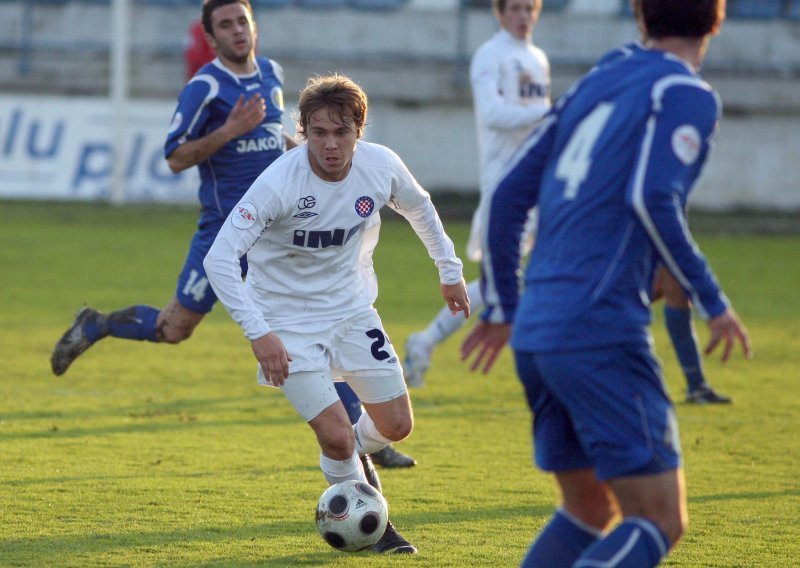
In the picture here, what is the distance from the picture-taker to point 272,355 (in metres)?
4.54

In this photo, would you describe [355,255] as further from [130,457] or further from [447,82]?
[447,82]

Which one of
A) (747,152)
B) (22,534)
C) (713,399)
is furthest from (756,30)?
(22,534)

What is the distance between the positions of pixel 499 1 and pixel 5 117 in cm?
1232

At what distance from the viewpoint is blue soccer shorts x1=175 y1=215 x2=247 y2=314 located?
22.2 ft

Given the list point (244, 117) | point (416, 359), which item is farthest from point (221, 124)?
point (416, 359)

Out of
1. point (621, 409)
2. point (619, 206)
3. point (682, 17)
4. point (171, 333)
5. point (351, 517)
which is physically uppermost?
point (682, 17)

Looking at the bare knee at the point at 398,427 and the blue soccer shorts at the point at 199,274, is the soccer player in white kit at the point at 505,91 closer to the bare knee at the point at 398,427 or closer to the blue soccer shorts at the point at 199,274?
the blue soccer shorts at the point at 199,274

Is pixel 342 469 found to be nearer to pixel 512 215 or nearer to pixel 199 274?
pixel 512 215

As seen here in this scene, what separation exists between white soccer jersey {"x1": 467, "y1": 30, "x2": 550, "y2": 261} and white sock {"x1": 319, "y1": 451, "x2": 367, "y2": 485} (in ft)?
12.9

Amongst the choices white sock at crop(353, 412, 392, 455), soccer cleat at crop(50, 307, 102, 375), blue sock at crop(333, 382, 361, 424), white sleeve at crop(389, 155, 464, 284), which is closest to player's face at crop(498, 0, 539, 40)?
soccer cleat at crop(50, 307, 102, 375)

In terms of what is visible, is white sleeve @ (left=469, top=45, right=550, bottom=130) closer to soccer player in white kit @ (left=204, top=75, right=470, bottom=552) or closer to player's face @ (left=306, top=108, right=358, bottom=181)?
soccer player in white kit @ (left=204, top=75, right=470, bottom=552)

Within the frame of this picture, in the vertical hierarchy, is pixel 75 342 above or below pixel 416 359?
above

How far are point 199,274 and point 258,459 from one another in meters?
0.98

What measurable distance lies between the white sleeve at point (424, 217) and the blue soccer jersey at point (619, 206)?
62.1 inches
